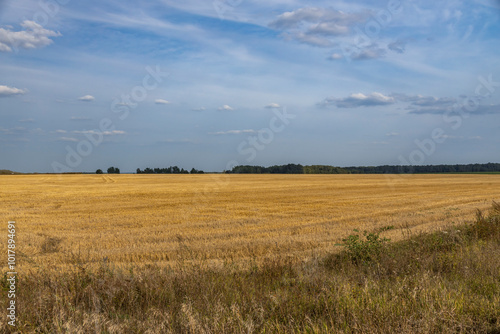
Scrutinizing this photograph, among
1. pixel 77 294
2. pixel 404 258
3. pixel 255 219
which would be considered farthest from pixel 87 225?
pixel 404 258

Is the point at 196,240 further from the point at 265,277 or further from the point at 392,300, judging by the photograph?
the point at 392,300

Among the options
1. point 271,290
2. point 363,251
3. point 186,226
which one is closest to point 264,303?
point 271,290

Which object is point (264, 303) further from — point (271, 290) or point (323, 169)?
point (323, 169)

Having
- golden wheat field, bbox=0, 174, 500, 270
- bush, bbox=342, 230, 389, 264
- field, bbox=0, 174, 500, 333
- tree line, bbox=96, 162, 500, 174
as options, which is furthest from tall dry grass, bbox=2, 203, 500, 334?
tree line, bbox=96, 162, 500, 174

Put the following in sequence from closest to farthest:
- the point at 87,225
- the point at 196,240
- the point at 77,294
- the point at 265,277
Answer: the point at 77,294, the point at 265,277, the point at 196,240, the point at 87,225

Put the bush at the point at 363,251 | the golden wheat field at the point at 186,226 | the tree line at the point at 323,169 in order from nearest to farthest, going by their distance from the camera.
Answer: the bush at the point at 363,251, the golden wheat field at the point at 186,226, the tree line at the point at 323,169

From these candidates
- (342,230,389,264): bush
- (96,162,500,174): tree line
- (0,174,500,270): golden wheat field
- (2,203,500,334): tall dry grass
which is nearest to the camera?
(2,203,500,334): tall dry grass

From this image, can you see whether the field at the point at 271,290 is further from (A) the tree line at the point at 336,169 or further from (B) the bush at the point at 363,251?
(A) the tree line at the point at 336,169

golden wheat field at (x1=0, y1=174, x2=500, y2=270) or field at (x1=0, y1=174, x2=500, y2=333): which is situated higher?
field at (x1=0, y1=174, x2=500, y2=333)

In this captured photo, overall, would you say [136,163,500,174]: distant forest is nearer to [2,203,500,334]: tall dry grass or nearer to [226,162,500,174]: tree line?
[226,162,500,174]: tree line

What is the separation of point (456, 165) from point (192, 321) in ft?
538

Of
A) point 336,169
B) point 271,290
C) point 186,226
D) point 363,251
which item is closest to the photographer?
point 271,290

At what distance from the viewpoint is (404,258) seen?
7.47 m

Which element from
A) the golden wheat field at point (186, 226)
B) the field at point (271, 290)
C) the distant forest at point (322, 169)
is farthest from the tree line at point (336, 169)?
the field at point (271, 290)
